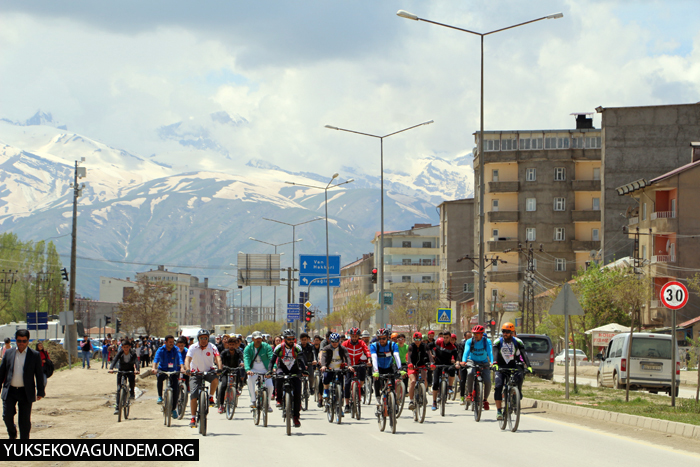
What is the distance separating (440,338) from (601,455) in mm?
8363

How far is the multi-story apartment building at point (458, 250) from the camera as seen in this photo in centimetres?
10488

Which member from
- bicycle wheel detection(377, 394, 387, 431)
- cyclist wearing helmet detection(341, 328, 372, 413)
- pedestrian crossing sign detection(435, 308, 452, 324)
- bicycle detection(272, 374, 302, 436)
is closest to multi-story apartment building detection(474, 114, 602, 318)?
pedestrian crossing sign detection(435, 308, 452, 324)

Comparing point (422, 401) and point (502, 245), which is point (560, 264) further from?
point (422, 401)

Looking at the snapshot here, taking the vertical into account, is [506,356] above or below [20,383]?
above

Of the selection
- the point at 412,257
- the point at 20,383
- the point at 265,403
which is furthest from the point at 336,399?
the point at 412,257

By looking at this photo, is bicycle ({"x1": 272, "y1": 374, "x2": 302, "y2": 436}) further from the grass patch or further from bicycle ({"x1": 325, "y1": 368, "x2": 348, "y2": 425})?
the grass patch

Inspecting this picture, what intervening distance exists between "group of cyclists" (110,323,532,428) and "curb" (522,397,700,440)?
224cm

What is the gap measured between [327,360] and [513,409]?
3847mm

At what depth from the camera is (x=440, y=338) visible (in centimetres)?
2020

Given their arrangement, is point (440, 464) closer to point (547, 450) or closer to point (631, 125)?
point (547, 450)

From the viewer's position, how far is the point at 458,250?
106m

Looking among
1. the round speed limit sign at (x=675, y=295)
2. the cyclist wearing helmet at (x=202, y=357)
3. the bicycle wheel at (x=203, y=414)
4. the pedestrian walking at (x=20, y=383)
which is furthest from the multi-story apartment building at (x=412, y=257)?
the pedestrian walking at (x=20, y=383)

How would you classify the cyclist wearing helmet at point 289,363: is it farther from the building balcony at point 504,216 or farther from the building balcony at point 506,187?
the building balcony at point 506,187

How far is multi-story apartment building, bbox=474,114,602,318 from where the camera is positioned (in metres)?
89.4
